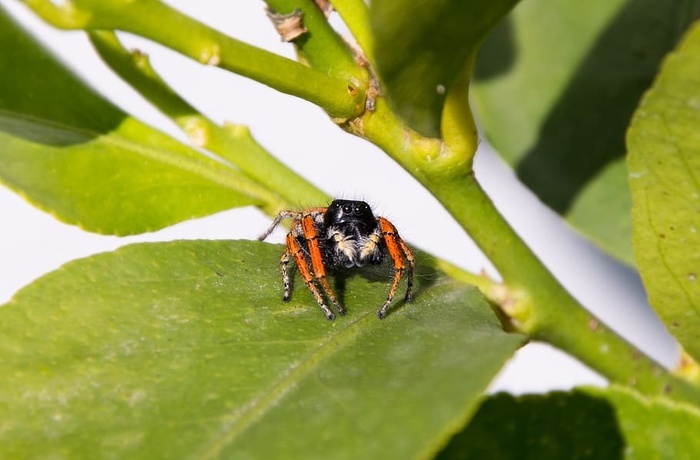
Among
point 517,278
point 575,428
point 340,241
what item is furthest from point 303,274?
point 575,428

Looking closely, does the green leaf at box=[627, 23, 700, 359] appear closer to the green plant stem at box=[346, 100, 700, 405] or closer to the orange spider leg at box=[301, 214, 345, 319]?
the green plant stem at box=[346, 100, 700, 405]

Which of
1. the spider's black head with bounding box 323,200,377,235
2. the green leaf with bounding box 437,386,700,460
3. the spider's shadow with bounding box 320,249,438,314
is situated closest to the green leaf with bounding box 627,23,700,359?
the green leaf with bounding box 437,386,700,460

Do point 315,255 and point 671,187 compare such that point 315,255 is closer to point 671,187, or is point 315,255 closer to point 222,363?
point 222,363

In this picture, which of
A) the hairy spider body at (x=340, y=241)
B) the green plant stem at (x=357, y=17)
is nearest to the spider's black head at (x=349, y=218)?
the hairy spider body at (x=340, y=241)

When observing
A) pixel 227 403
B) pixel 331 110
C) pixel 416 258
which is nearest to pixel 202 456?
pixel 227 403

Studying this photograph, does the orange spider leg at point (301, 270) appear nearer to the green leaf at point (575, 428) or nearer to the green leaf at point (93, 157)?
the green leaf at point (93, 157)
